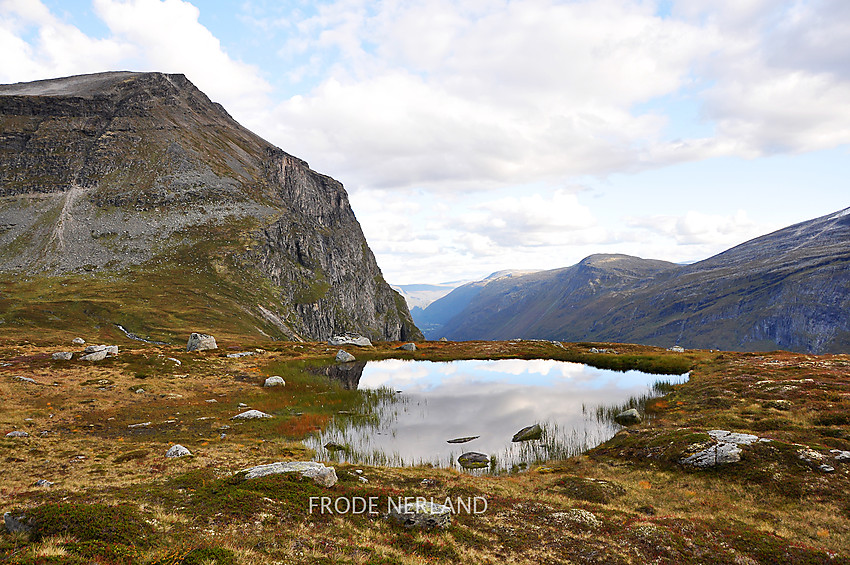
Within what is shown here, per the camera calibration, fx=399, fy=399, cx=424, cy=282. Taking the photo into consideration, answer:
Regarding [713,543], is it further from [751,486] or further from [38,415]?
[38,415]

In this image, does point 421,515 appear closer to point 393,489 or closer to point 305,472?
point 393,489

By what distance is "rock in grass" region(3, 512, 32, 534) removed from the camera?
13.3m

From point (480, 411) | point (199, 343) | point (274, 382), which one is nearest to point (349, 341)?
point (199, 343)

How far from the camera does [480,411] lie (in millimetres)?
51656

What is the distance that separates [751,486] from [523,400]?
32354 millimetres

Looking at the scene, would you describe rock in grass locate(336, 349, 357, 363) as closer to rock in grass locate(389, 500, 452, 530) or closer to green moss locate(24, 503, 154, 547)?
rock in grass locate(389, 500, 452, 530)

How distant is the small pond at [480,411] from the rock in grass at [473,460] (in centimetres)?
55

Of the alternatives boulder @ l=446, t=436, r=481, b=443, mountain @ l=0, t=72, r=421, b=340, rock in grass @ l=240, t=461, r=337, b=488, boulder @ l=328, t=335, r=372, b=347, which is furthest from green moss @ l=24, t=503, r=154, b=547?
mountain @ l=0, t=72, r=421, b=340

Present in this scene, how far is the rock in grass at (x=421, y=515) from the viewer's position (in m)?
18.4

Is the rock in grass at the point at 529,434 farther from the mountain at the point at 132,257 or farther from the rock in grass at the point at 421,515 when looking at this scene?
the mountain at the point at 132,257

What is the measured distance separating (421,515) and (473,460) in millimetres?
17186

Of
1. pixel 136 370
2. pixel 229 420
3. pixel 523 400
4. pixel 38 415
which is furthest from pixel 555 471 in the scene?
pixel 136 370

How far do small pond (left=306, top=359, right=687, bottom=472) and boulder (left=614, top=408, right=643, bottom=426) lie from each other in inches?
39.5

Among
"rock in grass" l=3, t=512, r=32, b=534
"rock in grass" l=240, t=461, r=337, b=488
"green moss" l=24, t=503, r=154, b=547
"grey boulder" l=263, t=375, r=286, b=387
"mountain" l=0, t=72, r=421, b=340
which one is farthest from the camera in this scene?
"mountain" l=0, t=72, r=421, b=340
